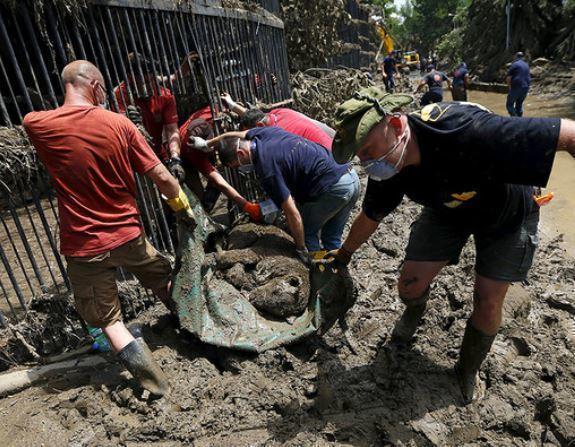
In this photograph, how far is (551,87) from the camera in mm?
15211

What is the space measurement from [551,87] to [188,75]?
50.5 feet

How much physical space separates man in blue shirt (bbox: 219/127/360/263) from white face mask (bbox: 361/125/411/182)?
124cm

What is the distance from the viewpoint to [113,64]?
3334 millimetres

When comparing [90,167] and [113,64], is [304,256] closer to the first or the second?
[90,167]

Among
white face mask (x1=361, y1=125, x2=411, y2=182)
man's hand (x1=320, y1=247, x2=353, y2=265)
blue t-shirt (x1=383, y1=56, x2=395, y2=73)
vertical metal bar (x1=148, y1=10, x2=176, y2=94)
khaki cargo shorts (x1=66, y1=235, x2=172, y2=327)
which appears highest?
Answer: vertical metal bar (x1=148, y1=10, x2=176, y2=94)

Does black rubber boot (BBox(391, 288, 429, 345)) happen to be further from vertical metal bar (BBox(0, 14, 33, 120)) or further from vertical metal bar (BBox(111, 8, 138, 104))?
vertical metal bar (BBox(0, 14, 33, 120))

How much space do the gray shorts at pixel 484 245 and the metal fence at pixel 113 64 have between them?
2236 mm

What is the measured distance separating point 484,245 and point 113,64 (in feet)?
9.66

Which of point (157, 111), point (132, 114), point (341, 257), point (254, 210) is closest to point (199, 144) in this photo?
point (157, 111)

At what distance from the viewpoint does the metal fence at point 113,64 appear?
2848 millimetres

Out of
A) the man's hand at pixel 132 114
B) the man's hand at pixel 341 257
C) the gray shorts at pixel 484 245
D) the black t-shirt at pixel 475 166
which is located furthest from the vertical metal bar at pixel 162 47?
the gray shorts at pixel 484 245

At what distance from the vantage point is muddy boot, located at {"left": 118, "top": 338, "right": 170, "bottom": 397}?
249 centimetres

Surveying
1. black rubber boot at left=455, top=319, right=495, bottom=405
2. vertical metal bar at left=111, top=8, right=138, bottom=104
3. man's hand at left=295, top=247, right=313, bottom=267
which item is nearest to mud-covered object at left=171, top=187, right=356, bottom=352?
man's hand at left=295, top=247, right=313, bottom=267

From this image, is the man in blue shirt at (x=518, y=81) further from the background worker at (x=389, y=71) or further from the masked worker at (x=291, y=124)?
the masked worker at (x=291, y=124)
